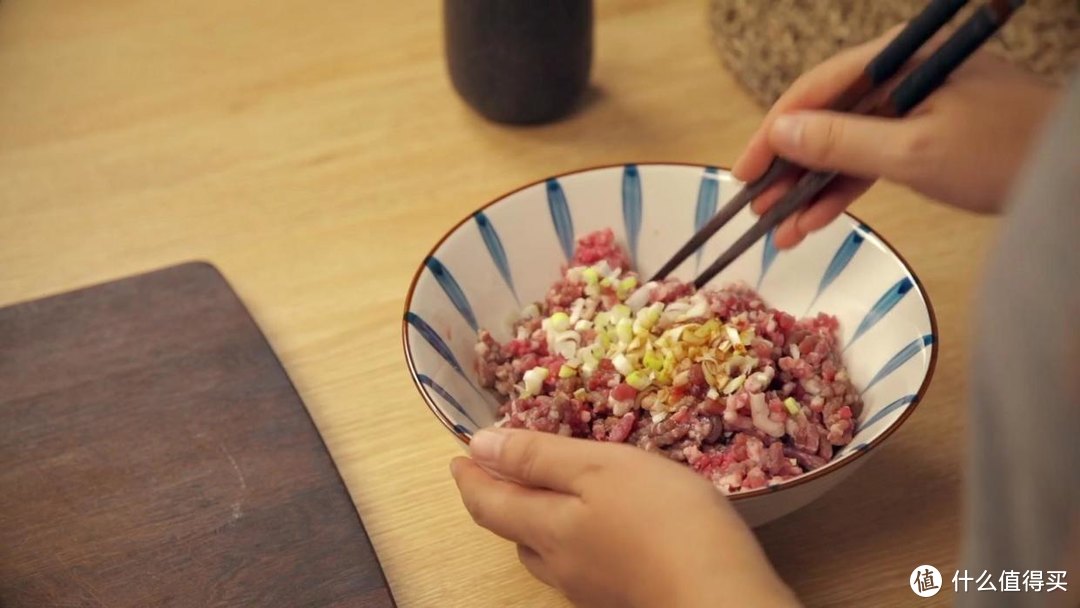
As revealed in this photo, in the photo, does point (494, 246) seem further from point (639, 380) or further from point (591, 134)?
point (591, 134)

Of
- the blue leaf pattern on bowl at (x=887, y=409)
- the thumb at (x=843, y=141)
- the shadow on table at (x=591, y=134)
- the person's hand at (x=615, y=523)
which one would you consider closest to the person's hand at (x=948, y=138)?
the thumb at (x=843, y=141)

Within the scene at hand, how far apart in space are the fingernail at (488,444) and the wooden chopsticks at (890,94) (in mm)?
255

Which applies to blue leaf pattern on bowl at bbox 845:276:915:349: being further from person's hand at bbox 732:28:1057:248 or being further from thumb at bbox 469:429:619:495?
thumb at bbox 469:429:619:495

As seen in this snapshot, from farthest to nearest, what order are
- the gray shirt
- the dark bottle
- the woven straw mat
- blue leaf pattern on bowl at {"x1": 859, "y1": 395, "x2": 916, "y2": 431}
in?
the dark bottle → the woven straw mat → blue leaf pattern on bowl at {"x1": 859, "y1": 395, "x2": 916, "y2": 431} → the gray shirt

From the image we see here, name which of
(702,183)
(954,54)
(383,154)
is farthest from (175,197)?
(954,54)

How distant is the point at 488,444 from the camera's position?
23.4 inches

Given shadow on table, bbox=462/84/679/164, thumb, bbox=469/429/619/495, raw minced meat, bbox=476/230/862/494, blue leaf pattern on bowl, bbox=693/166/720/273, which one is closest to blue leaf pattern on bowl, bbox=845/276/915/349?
raw minced meat, bbox=476/230/862/494

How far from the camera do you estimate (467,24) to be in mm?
1009

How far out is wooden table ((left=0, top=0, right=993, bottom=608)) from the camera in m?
0.72

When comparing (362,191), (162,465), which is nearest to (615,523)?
(162,465)

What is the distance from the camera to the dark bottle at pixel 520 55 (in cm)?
99

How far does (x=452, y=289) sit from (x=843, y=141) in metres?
0.29

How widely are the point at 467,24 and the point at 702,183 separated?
13.1 inches

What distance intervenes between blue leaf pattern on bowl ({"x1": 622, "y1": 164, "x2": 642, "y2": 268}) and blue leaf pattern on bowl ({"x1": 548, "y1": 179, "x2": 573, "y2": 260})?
46 mm
